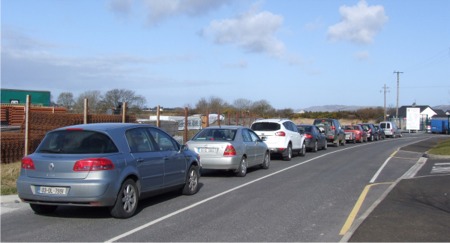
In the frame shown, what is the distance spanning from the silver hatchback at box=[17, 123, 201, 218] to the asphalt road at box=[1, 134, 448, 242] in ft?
1.25

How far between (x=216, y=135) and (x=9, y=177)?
19.2 feet

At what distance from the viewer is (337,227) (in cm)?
808

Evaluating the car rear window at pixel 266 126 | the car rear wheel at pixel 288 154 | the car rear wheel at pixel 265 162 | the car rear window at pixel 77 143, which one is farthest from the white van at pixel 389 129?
the car rear window at pixel 77 143

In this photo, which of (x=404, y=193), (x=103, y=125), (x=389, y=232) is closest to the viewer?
(x=389, y=232)

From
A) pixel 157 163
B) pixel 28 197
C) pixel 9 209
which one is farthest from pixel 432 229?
pixel 9 209

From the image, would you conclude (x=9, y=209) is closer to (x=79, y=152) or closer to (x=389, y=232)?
(x=79, y=152)

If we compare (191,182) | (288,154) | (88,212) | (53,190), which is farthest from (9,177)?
(288,154)

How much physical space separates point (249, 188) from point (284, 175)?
10.7 feet

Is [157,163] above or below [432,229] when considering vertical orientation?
above

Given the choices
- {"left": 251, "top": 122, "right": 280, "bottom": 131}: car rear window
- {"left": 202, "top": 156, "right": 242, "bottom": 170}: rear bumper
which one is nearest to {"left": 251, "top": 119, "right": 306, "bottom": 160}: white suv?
{"left": 251, "top": 122, "right": 280, "bottom": 131}: car rear window

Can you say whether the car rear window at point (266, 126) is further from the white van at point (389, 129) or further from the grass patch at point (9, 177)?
the white van at point (389, 129)

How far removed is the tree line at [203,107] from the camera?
43275 mm

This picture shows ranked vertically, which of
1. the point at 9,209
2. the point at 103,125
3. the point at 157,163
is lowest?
the point at 9,209

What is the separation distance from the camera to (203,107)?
6494 cm
